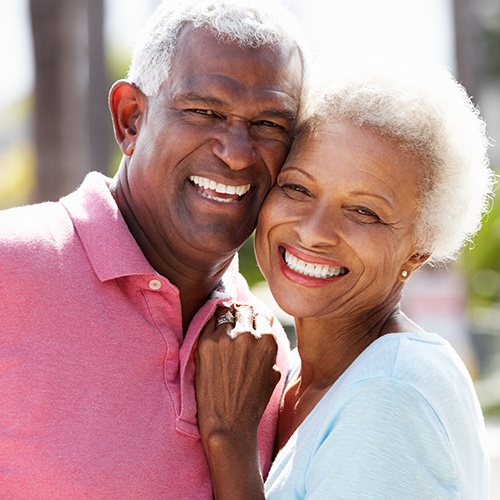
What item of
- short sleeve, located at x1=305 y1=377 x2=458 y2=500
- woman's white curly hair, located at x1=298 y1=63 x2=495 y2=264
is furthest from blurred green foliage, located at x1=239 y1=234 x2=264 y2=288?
short sleeve, located at x1=305 y1=377 x2=458 y2=500

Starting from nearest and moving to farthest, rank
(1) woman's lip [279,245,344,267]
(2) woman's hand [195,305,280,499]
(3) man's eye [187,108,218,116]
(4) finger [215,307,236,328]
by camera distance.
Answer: (2) woman's hand [195,305,280,499], (1) woman's lip [279,245,344,267], (3) man's eye [187,108,218,116], (4) finger [215,307,236,328]

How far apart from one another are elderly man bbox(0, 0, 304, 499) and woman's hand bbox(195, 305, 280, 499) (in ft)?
0.16

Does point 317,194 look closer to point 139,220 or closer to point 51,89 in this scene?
point 139,220

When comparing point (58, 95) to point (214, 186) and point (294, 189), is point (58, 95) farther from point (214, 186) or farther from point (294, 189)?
point (294, 189)

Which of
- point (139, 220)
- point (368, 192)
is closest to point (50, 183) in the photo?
point (139, 220)

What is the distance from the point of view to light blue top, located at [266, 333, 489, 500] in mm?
2691

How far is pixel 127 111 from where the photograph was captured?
356 centimetres

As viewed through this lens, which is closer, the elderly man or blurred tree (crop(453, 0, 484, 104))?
the elderly man

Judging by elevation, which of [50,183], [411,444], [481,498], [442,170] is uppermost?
[442,170]

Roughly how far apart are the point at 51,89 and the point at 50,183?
833mm

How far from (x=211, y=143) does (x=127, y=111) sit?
0.41 metres

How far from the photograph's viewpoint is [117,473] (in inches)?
115

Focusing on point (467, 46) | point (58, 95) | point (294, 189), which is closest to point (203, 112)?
point (294, 189)

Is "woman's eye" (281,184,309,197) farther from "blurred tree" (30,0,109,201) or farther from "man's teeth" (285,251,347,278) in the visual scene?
"blurred tree" (30,0,109,201)
